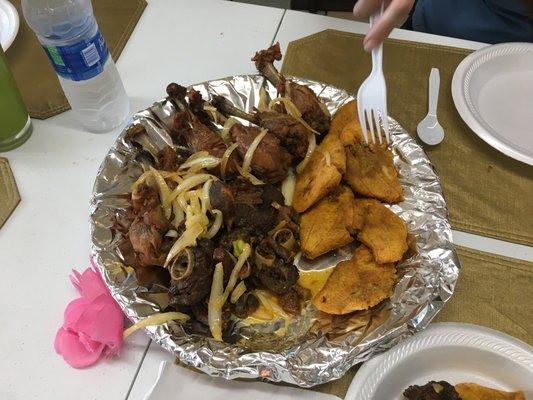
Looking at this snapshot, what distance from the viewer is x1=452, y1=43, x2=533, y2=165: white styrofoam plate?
1349mm

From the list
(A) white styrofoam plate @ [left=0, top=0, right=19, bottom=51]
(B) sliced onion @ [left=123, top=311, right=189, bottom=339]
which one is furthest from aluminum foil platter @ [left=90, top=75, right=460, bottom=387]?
(A) white styrofoam plate @ [left=0, top=0, right=19, bottom=51]

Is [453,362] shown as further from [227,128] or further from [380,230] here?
[227,128]

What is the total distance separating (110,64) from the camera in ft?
4.45

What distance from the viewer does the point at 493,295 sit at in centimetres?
112

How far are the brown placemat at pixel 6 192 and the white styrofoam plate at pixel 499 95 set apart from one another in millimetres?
1202

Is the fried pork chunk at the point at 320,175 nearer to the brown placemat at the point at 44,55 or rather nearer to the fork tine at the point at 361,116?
the fork tine at the point at 361,116

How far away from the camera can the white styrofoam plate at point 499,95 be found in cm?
135

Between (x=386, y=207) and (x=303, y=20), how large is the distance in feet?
2.61

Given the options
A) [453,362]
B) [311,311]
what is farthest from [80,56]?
[453,362]

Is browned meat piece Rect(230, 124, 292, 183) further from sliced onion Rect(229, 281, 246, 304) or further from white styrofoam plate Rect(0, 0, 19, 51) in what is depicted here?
white styrofoam plate Rect(0, 0, 19, 51)

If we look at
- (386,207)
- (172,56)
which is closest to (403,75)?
(386,207)

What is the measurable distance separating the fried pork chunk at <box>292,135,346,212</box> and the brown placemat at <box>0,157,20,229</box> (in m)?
0.72

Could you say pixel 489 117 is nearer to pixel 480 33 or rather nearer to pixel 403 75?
pixel 403 75

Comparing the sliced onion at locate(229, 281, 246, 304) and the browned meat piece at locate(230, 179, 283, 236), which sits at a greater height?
the browned meat piece at locate(230, 179, 283, 236)
